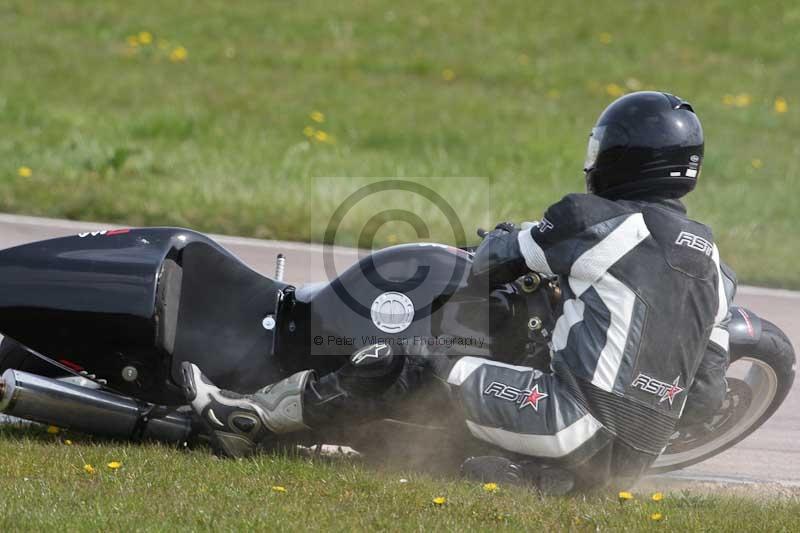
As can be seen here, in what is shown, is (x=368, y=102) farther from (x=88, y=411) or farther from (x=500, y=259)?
(x=500, y=259)

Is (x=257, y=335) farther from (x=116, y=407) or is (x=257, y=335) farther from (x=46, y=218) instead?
(x=46, y=218)

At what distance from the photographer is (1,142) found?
37.1ft

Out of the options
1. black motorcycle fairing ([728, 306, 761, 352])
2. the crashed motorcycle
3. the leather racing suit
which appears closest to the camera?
the leather racing suit

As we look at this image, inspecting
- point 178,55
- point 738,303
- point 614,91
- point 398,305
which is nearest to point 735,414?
point 398,305

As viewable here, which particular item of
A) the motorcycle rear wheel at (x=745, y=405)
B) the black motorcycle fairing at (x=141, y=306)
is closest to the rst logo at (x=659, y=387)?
the motorcycle rear wheel at (x=745, y=405)

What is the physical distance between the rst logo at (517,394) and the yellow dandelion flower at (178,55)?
1102 centimetres

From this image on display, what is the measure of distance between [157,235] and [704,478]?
8.77 ft

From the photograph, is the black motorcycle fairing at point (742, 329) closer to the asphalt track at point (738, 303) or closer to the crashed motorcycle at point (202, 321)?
the crashed motorcycle at point (202, 321)

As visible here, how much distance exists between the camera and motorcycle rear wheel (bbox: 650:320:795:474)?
5.47m

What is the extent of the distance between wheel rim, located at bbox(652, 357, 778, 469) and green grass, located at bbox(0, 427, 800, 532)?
41cm

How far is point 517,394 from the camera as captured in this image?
4.84 meters

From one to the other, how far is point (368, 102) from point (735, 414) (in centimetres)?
899

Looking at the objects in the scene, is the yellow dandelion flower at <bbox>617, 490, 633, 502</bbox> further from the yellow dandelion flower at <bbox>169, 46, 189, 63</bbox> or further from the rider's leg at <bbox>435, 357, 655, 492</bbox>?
the yellow dandelion flower at <bbox>169, 46, 189, 63</bbox>

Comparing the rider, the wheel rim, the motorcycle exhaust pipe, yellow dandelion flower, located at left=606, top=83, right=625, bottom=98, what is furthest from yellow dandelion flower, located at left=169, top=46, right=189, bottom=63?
the wheel rim
